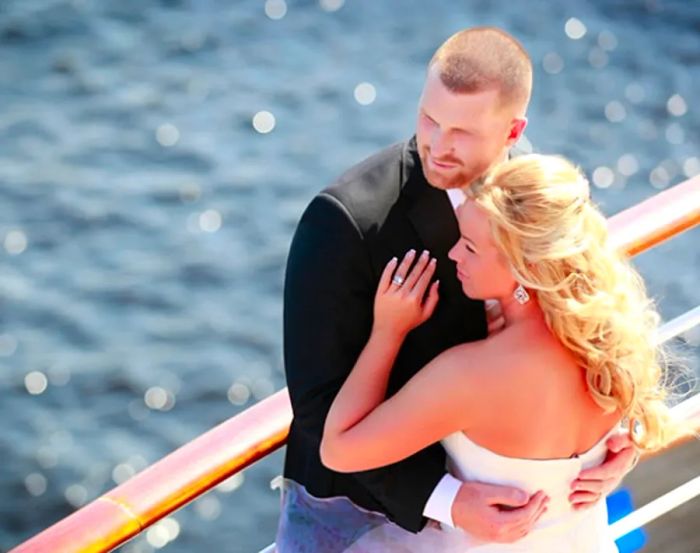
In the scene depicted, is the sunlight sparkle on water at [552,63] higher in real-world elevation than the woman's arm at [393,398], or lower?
lower

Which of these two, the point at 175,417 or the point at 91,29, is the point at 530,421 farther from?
the point at 91,29

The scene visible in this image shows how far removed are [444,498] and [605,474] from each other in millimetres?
299

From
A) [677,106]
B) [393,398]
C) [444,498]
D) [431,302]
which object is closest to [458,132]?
[431,302]

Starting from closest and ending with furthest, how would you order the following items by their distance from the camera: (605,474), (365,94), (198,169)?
(605,474) → (198,169) → (365,94)

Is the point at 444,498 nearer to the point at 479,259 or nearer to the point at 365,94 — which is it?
the point at 479,259

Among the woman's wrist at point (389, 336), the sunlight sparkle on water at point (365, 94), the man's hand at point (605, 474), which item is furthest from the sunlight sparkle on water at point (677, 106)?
the woman's wrist at point (389, 336)

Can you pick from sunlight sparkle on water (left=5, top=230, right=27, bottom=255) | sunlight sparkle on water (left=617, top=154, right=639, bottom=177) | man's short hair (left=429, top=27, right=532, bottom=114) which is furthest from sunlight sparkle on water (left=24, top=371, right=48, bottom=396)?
man's short hair (left=429, top=27, right=532, bottom=114)

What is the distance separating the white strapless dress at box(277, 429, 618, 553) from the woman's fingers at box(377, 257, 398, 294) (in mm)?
294

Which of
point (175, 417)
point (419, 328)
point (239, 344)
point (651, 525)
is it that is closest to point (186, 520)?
point (175, 417)

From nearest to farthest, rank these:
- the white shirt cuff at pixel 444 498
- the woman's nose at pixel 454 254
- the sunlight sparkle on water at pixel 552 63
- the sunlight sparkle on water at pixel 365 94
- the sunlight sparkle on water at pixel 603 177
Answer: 1. the woman's nose at pixel 454 254
2. the white shirt cuff at pixel 444 498
3. the sunlight sparkle on water at pixel 603 177
4. the sunlight sparkle on water at pixel 365 94
5. the sunlight sparkle on water at pixel 552 63

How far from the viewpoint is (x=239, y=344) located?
336 inches

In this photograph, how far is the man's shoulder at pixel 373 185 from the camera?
260cm

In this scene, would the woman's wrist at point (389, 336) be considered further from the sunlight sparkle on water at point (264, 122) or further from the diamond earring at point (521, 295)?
the sunlight sparkle on water at point (264, 122)

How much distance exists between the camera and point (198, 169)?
9.62m
